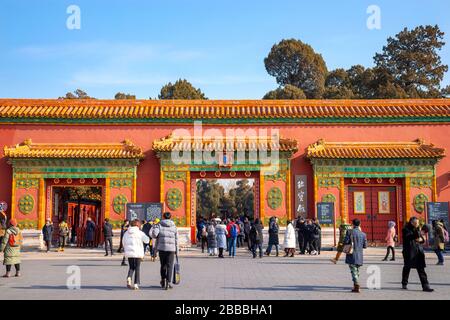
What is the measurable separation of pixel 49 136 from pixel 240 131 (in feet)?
29.2

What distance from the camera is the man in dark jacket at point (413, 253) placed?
1166cm

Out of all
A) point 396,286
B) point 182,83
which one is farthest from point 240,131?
point 182,83

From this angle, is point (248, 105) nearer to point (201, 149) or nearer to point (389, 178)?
point (201, 149)

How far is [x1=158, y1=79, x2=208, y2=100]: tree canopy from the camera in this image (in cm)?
5769

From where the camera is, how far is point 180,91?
190 feet

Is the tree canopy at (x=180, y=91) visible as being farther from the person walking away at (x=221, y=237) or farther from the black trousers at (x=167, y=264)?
the black trousers at (x=167, y=264)

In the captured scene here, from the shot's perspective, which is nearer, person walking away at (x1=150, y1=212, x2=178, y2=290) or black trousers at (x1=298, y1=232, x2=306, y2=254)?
person walking away at (x1=150, y1=212, x2=178, y2=290)

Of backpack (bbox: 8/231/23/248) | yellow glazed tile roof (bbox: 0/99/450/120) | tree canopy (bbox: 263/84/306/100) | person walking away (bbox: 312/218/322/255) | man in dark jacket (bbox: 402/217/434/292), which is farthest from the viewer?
tree canopy (bbox: 263/84/306/100)

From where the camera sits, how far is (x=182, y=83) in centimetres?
5878

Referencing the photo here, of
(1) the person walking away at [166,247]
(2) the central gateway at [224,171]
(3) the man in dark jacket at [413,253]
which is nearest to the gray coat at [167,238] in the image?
(1) the person walking away at [166,247]

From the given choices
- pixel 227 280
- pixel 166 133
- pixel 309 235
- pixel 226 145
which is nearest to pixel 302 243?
pixel 309 235

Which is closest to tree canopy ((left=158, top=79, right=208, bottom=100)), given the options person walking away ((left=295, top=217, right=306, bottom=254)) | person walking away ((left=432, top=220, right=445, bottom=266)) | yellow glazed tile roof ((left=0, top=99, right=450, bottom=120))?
yellow glazed tile roof ((left=0, top=99, right=450, bottom=120))

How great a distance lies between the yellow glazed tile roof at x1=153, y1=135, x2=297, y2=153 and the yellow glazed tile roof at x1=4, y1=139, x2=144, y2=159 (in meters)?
1.16

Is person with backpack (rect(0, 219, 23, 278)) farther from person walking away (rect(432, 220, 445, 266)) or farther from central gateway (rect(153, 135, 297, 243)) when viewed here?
person walking away (rect(432, 220, 445, 266))
